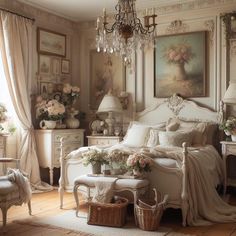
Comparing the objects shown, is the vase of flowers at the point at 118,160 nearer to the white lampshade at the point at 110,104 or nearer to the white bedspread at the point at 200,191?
the white bedspread at the point at 200,191

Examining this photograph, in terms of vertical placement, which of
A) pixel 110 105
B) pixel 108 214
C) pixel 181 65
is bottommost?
pixel 108 214

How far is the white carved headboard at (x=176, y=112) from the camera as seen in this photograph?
581 cm

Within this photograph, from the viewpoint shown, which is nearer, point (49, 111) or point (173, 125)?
point (173, 125)

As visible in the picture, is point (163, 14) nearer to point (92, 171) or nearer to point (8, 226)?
point (92, 171)

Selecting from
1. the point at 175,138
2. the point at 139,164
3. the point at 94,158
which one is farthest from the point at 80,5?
the point at 139,164

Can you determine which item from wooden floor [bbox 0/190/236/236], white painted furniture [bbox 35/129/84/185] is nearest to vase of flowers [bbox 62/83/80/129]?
white painted furniture [bbox 35/129/84/185]

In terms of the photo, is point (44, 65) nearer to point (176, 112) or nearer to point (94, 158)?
point (176, 112)

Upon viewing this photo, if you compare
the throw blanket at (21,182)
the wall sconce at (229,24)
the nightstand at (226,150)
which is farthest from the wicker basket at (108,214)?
the wall sconce at (229,24)

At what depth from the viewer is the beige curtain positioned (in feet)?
18.2

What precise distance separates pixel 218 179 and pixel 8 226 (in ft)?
9.16

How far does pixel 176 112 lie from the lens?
240 inches

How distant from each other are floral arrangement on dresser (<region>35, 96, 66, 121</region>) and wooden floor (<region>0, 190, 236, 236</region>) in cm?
122

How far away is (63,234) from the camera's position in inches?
145

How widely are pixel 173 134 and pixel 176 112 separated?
92 centimetres
